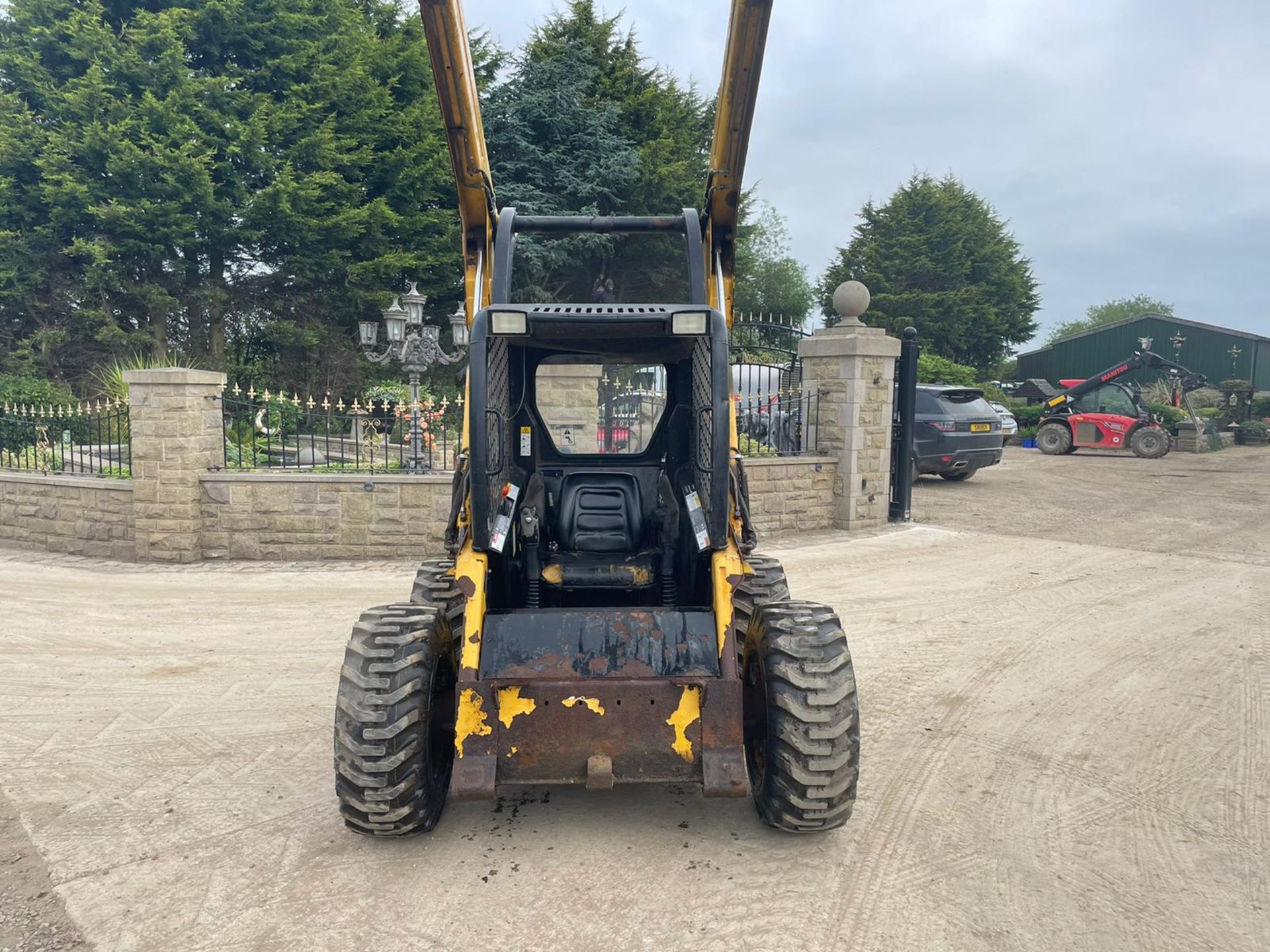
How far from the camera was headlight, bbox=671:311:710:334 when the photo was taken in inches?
123

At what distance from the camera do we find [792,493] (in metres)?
10.6

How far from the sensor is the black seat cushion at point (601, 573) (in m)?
3.92

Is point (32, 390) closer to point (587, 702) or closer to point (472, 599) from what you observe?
point (472, 599)

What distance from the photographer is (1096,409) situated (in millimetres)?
22453

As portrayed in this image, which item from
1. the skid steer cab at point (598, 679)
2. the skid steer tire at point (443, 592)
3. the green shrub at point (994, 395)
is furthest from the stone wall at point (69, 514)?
the green shrub at point (994, 395)

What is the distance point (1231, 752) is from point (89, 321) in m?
22.8

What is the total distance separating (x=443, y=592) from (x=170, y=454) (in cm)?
570

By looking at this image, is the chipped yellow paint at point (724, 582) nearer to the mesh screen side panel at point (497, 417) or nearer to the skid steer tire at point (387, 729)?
the mesh screen side panel at point (497, 417)

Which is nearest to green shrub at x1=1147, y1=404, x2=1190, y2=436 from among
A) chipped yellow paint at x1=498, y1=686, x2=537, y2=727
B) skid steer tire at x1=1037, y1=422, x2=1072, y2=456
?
skid steer tire at x1=1037, y1=422, x2=1072, y2=456

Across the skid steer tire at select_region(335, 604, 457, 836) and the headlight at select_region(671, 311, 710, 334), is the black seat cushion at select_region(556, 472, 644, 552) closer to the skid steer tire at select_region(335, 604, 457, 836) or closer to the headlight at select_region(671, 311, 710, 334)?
the skid steer tire at select_region(335, 604, 457, 836)

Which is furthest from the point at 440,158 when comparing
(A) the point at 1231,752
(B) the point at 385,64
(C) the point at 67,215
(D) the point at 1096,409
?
(A) the point at 1231,752

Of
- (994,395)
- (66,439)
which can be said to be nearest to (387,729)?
(66,439)

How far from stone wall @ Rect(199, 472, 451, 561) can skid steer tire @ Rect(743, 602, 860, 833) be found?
20.5ft

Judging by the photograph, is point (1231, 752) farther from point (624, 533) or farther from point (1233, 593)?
point (1233, 593)
